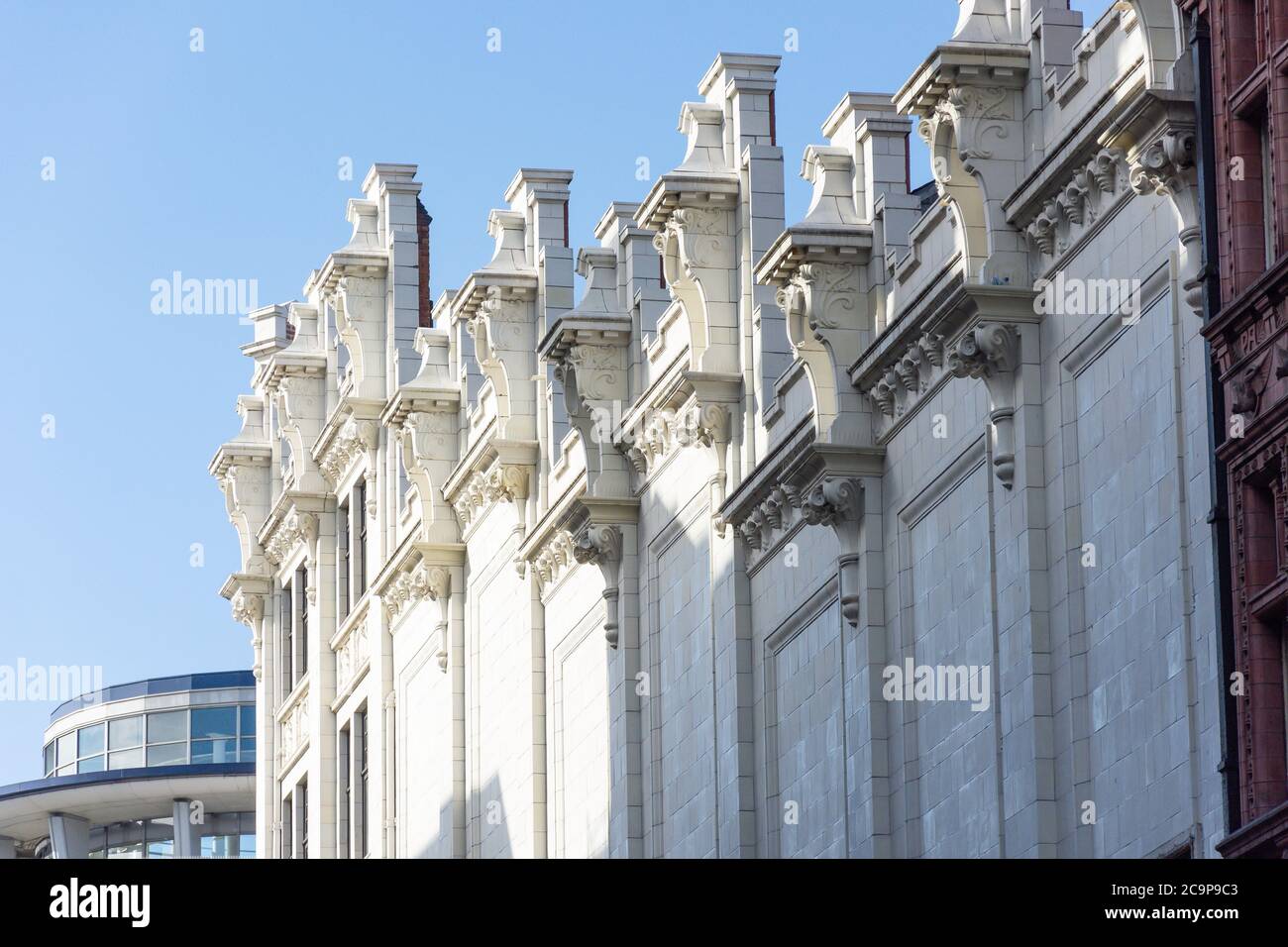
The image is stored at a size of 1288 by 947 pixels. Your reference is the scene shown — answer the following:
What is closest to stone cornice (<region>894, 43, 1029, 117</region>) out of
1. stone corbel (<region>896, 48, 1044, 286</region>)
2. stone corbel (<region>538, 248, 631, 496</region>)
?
stone corbel (<region>896, 48, 1044, 286</region>)

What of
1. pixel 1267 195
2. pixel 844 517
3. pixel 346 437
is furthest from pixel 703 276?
pixel 346 437

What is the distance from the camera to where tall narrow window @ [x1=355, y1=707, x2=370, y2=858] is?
71.3 meters

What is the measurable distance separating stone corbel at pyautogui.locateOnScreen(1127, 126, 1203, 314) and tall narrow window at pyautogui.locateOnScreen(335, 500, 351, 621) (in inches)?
1596

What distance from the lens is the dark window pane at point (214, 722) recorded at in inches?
4715

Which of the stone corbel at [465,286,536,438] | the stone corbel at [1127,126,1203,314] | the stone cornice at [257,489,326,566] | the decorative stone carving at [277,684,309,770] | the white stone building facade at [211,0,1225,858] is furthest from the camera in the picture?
the decorative stone carving at [277,684,309,770]

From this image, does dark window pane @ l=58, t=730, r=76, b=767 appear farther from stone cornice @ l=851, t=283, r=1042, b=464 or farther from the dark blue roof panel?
stone cornice @ l=851, t=283, r=1042, b=464

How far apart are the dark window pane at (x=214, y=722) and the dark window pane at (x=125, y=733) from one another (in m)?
2.28

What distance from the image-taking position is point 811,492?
4431 cm
